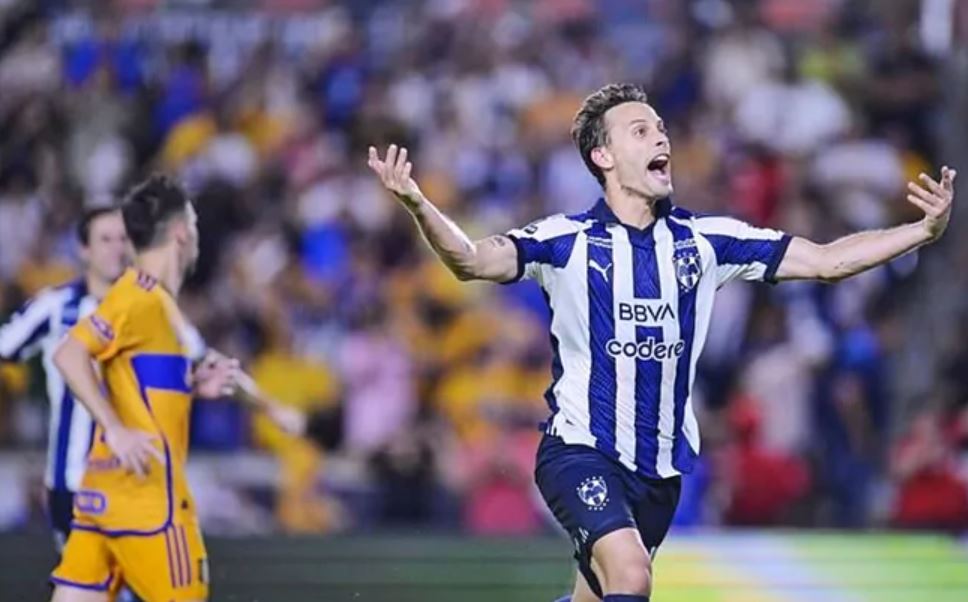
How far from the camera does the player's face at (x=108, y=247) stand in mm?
8867

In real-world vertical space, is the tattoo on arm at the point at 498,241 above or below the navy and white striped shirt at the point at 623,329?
above

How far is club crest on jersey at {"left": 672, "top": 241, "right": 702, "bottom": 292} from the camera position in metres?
7.11

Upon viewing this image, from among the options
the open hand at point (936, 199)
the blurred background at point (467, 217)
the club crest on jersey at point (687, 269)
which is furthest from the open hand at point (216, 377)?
the blurred background at point (467, 217)

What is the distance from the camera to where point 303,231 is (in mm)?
14320

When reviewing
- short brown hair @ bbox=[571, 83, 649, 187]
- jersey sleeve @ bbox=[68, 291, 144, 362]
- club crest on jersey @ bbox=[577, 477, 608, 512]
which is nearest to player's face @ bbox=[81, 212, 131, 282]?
jersey sleeve @ bbox=[68, 291, 144, 362]

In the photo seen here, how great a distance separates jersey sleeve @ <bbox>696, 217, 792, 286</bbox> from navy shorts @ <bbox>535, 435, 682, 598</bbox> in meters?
0.72

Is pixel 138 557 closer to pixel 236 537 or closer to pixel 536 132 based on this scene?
pixel 236 537

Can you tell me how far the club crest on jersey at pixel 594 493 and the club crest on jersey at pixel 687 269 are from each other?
2.32 ft

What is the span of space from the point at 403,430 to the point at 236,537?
268 cm

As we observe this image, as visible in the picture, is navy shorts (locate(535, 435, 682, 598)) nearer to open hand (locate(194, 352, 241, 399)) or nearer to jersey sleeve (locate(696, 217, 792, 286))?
jersey sleeve (locate(696, 217, 792, 286))

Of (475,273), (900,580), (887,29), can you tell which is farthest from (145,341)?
(887,29)

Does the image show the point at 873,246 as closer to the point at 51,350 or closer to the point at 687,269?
the point at 687,269

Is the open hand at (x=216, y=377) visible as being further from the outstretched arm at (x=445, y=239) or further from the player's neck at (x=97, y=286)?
the outstretched arm at (x=445, y=239)

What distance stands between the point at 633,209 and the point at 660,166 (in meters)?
0.17
